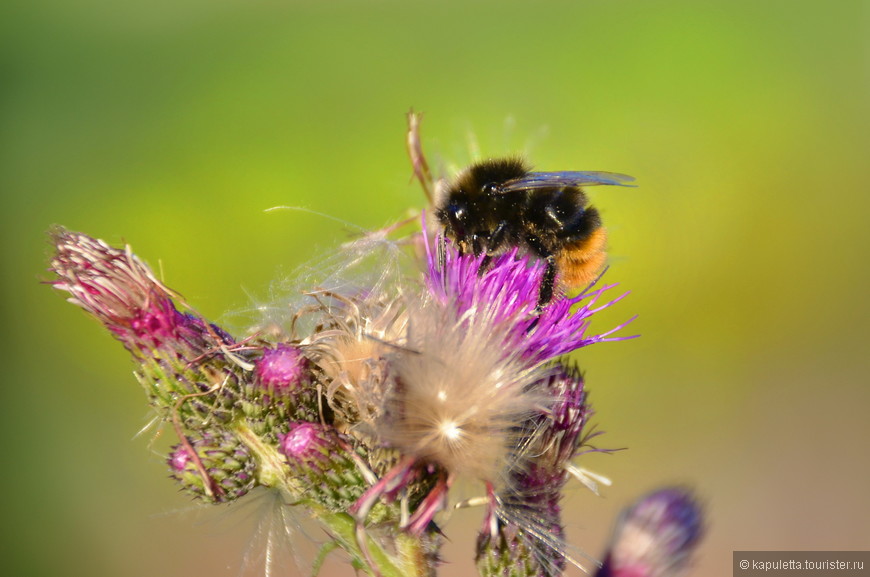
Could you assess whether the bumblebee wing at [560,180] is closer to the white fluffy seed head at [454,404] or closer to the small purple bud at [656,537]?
the white fluffy seed head at [454,404]

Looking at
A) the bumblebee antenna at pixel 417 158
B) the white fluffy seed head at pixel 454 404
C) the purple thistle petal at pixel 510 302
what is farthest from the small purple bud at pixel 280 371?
the bumblebee antenna at pixel 417 158

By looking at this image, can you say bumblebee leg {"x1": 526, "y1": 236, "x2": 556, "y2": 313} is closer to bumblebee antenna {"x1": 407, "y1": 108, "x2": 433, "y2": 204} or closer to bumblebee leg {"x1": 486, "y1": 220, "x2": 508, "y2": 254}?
bumblebee leg {"x1": 486, "y1": 220, "x2": 508, "y2": 254}

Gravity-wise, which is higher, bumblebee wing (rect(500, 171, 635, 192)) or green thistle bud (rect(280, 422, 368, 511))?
bumblebee wing (rect(500, 171, 635, 192))

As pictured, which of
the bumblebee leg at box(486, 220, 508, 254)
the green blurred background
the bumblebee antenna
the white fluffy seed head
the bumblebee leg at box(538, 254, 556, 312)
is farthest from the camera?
the green blurred background

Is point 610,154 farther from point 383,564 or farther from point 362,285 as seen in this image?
point 383,564

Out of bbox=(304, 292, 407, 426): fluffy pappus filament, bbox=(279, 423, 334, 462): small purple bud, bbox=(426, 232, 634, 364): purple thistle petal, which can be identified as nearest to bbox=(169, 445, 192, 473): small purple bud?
bbox=(279, 423, 334, 462): small purple bud

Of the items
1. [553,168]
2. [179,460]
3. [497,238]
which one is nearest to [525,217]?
[497,238]

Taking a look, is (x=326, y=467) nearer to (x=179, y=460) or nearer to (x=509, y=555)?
(x=179, y=460)
